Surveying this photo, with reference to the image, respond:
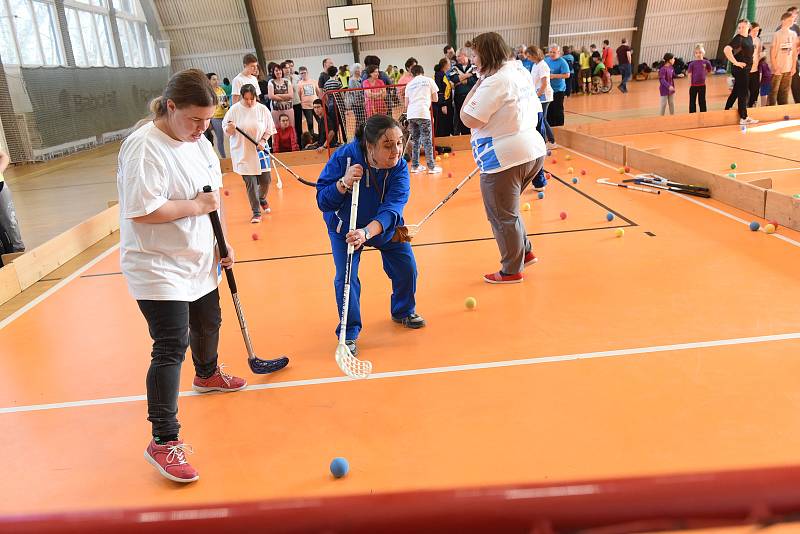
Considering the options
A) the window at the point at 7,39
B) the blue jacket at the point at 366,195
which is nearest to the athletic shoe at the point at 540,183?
the blue jacket at the point at 366,195

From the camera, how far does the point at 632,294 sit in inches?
157

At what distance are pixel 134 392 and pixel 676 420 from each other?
2557 mm

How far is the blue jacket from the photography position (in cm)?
325

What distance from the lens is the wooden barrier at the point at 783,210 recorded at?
4.80 metres

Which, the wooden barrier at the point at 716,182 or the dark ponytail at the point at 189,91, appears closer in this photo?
the dark ponytail at the point at 189,91

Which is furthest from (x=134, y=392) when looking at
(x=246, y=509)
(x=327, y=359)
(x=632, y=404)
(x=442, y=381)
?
(x=246, y=509)

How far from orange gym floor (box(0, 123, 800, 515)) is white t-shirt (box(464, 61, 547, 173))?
870 mm

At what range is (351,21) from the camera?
1912 centimetres

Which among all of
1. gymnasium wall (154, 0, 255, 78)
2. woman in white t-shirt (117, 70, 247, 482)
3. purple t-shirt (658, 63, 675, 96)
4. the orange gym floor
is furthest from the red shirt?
gymnasium wall (154, 0, 255, 78)

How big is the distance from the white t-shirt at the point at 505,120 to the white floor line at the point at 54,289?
3.42m

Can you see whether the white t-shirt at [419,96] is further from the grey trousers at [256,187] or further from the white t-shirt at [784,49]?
the white t-shirt at [784,49]

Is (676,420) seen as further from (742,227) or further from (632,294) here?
(742,227)

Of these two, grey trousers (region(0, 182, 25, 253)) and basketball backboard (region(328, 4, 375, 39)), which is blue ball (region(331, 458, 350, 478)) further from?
basketball backboard (region(328, 4, 375, 39))

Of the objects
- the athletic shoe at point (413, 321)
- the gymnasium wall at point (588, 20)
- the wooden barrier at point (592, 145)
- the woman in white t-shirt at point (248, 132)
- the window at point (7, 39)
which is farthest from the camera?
the gymnasium wall at point (588, 20)
